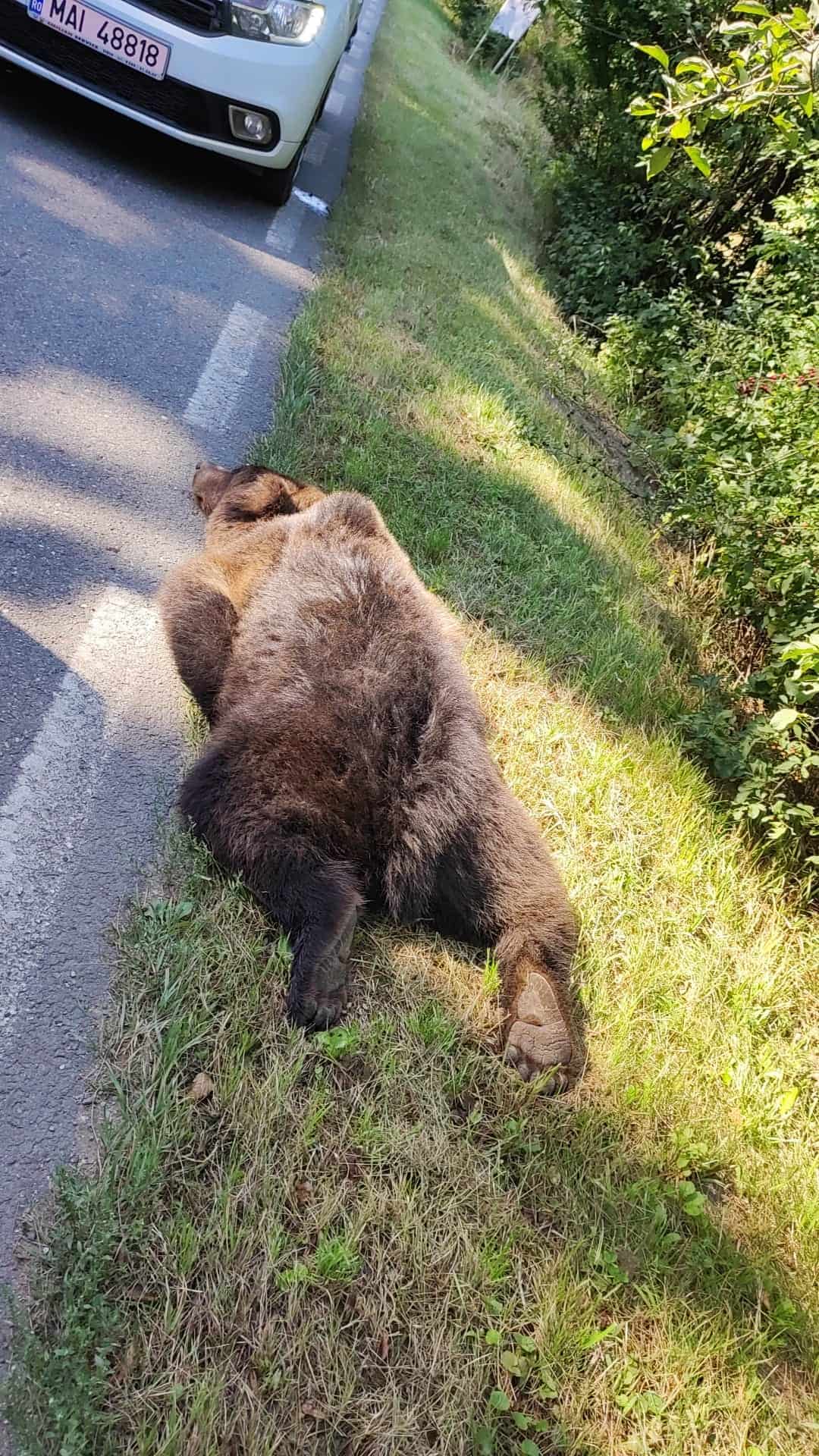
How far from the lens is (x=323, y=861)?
108 inches

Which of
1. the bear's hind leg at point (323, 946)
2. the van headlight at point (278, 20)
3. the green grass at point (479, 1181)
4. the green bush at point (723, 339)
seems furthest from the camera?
the van headlight at point (278, 20)

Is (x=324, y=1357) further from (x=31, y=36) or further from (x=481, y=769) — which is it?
(x=31, y=36)

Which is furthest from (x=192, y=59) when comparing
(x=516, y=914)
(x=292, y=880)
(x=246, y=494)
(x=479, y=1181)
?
(x=479, y=1181)

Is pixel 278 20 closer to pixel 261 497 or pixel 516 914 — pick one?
pixel 261 497

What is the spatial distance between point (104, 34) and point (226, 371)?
8.13ft

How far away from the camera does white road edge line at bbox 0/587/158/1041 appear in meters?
2.33

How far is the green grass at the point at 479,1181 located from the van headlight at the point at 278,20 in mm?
4473

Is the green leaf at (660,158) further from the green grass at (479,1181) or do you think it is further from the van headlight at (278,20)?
the van headlight at (278,20)

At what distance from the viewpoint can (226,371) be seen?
510 centimetres

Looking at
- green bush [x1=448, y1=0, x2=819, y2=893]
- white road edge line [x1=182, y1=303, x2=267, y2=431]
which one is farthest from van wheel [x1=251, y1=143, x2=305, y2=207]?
green bush [x1=448, y1=0, x2=819, y2=893]

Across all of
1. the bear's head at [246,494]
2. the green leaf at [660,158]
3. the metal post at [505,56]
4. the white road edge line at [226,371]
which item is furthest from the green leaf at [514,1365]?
the metal post at [505,56]

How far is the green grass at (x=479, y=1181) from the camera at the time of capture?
1854mm

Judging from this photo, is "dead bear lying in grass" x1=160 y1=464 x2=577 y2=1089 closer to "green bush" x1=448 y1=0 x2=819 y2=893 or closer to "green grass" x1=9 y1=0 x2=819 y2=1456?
"green grass" x1=9 y1=0 x2=819 y2=1456

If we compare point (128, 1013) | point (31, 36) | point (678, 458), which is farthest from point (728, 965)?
point (31, 36)
